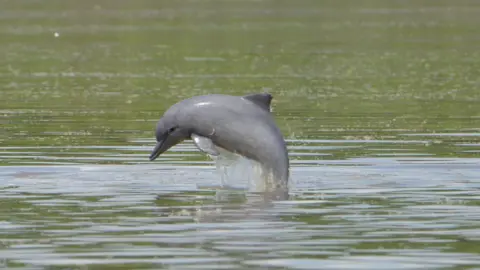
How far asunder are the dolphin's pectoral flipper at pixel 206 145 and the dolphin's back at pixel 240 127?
0.23ft

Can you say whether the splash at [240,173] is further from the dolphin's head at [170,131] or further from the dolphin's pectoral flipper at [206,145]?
the dolphin's head at [170,131]

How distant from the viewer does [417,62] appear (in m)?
40.5

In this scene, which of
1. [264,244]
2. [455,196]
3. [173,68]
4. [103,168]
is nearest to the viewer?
[264,244]

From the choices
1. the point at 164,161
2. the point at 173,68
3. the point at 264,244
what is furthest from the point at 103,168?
the point at 173,68

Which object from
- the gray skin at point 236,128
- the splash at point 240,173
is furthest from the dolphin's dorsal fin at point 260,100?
the splash at point 240,173

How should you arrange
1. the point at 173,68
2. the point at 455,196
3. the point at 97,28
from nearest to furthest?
the point at 455,196 < the point at 173,68 < the point at 97,28

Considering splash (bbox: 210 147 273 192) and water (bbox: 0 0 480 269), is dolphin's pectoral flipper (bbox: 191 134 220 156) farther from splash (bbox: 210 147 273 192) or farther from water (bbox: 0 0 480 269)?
water (bbox: 0 0 480 269)

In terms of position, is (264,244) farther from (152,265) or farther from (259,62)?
(259,62)

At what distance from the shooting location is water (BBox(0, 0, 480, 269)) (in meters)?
15.0

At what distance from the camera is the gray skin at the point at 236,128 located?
1880cm

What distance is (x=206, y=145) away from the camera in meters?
19.0

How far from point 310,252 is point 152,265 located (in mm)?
1470

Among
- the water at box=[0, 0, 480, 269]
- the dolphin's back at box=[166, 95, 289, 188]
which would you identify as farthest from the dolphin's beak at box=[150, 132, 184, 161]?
the water at box=[0, 0, 480, 269]

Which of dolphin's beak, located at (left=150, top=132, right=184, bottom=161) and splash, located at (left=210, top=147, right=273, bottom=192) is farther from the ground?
dolphin's beak, located at (left=150, top=132, right=184, bottom=161)
